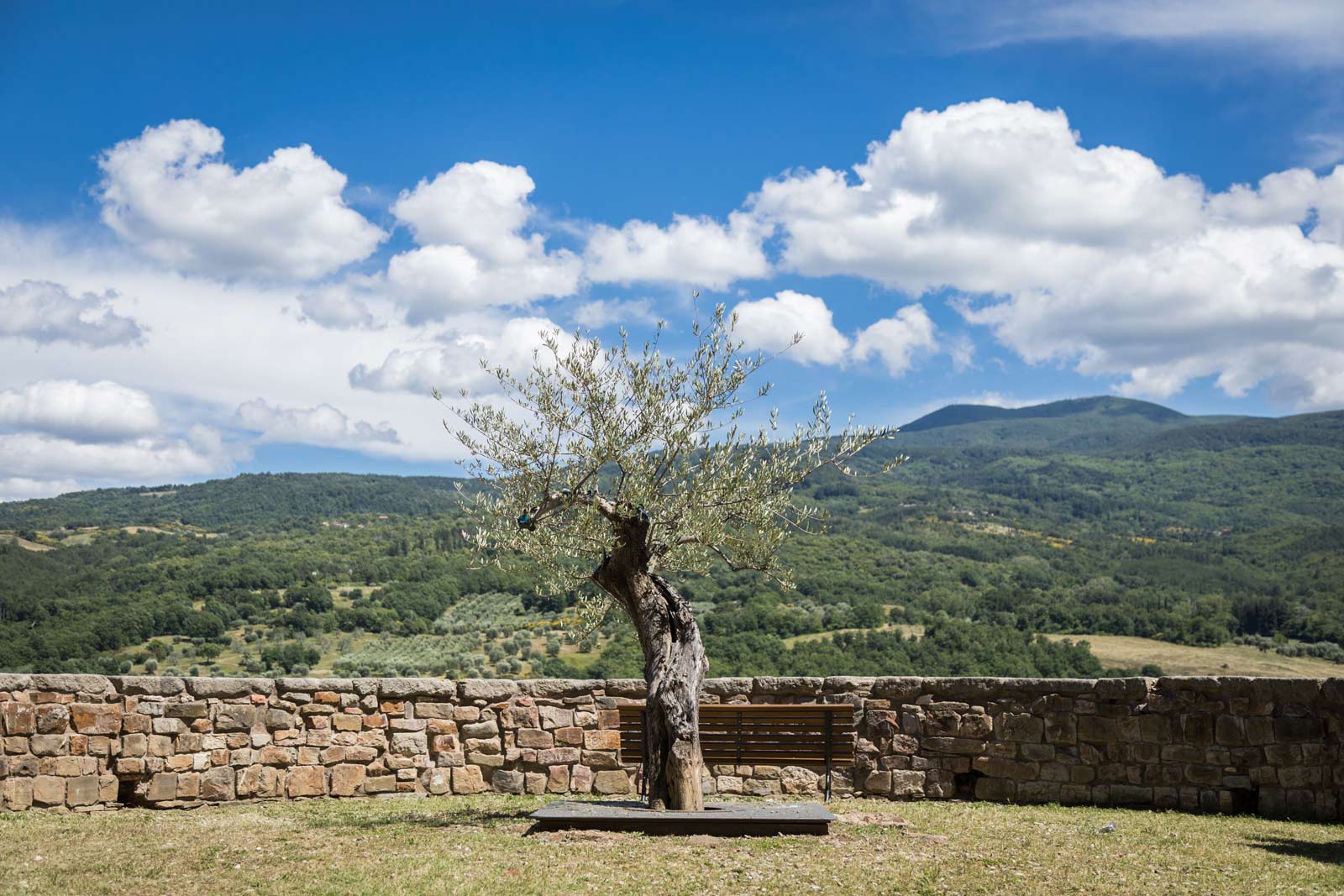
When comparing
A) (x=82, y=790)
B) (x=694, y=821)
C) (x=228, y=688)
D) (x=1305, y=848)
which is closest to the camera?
(x=694, y=821)

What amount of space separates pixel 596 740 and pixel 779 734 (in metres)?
2.17

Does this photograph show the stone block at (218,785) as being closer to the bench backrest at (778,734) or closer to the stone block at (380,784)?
the stone block at (380,784)

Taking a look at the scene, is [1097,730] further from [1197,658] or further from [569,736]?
[1197,658]

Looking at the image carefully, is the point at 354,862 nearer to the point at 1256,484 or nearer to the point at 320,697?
the point at 320,697

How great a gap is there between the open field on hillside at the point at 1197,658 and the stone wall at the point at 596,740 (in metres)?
30.6

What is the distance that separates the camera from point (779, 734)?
37.9 ft

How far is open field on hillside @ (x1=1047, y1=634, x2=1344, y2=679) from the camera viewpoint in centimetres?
4072

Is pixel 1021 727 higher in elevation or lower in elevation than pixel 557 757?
higher

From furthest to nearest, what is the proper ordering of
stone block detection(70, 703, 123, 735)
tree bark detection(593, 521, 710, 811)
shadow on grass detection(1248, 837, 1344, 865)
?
stone block detection(70, 703, 123, 735), tree bark detection(593, 521, 710, 811), shadow on grass detection(1248, 837, 1344, 865)

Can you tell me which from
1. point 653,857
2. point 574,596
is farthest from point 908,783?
point 574,596

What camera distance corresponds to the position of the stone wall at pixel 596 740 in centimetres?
1077

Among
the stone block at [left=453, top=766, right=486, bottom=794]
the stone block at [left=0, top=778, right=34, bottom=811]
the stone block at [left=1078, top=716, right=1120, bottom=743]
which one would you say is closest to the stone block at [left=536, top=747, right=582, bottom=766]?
the stone block at [left=453, top=766, right=486, bottom=794]

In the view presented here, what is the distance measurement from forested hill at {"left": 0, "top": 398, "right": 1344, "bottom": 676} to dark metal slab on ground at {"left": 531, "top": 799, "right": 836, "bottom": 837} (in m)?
5.31

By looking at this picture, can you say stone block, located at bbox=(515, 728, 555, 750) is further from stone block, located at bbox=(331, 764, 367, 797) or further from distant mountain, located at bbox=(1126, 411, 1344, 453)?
distant mountain, located at bbox=(1126, 411, 1344, 453)
